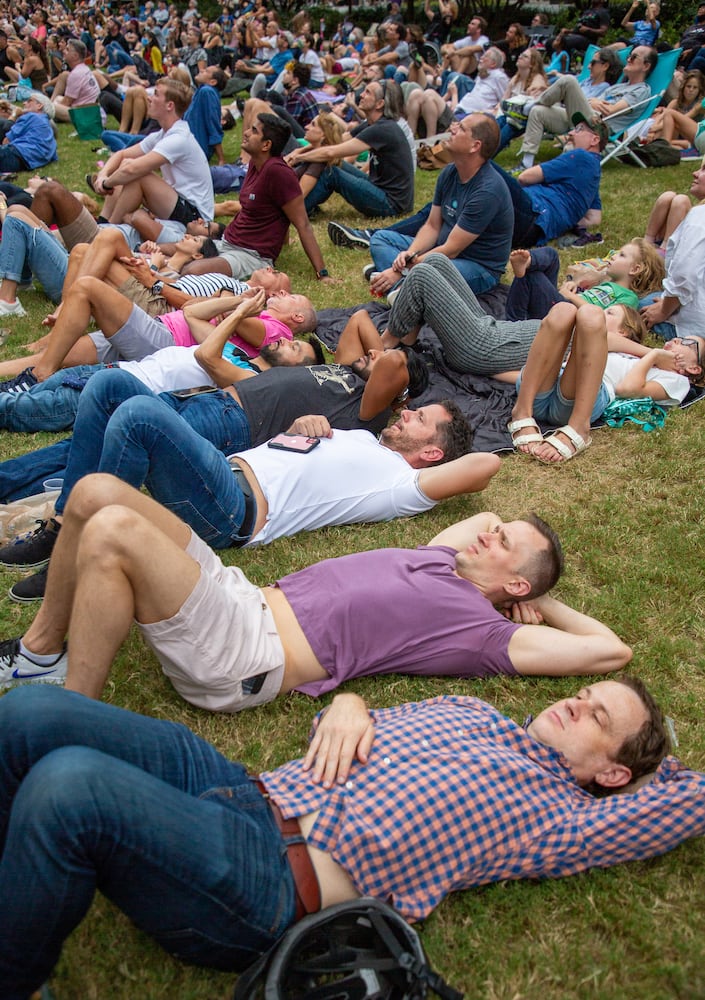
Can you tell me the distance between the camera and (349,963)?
1.92 m

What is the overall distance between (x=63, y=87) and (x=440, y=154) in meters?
9.49

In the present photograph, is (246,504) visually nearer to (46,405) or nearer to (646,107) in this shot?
(46,405)

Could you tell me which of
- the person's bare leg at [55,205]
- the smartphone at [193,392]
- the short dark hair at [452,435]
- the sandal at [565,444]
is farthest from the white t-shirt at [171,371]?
the person's bare leg at [55,205]

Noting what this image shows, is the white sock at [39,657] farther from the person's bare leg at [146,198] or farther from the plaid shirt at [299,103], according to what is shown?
the plaid shirt at [299,103]

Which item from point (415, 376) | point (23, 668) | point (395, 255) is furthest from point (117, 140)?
point (23, 668)

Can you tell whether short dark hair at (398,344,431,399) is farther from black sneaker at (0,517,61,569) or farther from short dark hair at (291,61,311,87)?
short dark hair at (291,61,311,87)

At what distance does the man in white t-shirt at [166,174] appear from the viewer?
291 inches

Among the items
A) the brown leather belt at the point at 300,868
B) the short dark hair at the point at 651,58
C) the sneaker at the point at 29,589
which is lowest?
the sneaker at the point at 29,589

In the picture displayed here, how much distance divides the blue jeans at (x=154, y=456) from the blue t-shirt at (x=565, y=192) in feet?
19.1

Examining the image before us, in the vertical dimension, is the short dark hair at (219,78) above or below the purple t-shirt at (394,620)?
above

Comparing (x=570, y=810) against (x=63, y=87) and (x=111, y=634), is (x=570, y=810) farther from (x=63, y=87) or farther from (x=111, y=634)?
(x=63, y=87)

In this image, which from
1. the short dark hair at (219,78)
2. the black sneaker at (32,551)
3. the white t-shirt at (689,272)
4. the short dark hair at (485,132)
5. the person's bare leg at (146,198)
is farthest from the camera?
the short dark hair at (219,78)

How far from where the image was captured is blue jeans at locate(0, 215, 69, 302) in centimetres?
623

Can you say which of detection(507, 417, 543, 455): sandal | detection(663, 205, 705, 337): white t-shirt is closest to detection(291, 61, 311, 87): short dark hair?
detection(663, 205, 705, 337): white t-shirt
